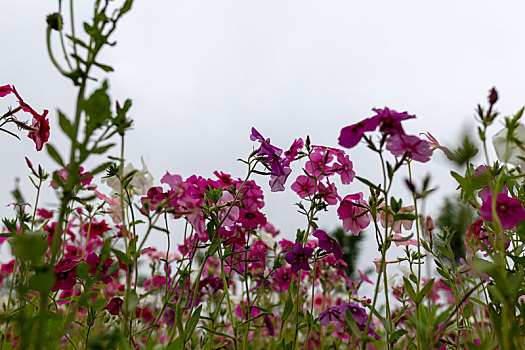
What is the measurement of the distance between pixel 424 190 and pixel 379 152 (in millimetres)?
125

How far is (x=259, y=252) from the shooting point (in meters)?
2.09

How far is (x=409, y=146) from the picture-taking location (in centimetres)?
93

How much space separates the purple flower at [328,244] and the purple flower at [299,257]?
0.18 ft

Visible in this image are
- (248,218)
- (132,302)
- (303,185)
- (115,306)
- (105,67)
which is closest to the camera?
(105,67)

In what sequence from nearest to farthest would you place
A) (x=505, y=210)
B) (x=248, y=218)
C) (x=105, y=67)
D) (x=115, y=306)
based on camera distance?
(x=105, y=67)
(x=505, y=210)
(x=115, y=306)
(x=248, y=218)

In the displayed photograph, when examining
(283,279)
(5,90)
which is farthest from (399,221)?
(5,90)

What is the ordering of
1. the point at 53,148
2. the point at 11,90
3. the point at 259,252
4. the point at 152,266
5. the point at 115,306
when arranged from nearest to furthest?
the point at 53,148 < the point at 11,90 < the point at 115,306 < the point at 259,252 < the point at 152,266

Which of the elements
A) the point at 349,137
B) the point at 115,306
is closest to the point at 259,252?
the point at 115,306

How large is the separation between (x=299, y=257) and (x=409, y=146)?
65 cm

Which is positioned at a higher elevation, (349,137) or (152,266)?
(152,266)

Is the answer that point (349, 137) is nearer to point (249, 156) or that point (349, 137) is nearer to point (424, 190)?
point (424, 190)

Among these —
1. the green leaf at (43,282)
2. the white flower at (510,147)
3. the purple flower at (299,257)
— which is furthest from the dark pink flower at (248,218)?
the green leaf at (43,282)

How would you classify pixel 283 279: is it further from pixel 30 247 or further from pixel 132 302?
pixel 30 247

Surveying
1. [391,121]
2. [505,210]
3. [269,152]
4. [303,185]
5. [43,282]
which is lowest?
[43,282]
